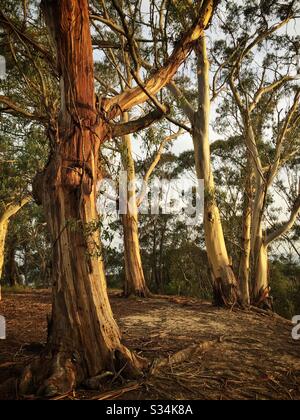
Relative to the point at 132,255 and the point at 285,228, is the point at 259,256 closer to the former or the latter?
the point at 285,228

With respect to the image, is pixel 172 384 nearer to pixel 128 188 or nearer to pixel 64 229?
pixel 64 229

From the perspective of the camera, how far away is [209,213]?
898 centimetres

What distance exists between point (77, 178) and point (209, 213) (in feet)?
18.1

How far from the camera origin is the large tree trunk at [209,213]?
28.8 feet

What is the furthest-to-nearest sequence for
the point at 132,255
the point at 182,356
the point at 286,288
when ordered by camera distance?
the point at 286,288 < the point at 132,255 < the point at 182,356

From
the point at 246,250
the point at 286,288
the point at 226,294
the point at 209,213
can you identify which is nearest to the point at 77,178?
the point at 209,213

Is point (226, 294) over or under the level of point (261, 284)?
under

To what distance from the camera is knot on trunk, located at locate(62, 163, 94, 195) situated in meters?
3.86

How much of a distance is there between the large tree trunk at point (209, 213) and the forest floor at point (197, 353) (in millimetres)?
674

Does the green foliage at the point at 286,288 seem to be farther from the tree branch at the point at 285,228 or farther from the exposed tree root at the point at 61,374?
the exposed tree root at the point at 61,374

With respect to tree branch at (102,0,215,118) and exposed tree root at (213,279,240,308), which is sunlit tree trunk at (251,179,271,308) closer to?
exposed tree root at (213,279,240,308)

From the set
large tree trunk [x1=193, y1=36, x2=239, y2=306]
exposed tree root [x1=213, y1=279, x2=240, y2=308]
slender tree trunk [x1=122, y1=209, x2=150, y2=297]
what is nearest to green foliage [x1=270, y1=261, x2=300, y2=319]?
slender tree trunk [x1=122, y1=209, x2=150, y2=297]

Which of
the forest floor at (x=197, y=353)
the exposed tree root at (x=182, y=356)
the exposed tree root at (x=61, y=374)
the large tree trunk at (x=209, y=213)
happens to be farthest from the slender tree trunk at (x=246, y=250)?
the exposed tree root at (x=61, y=374)
